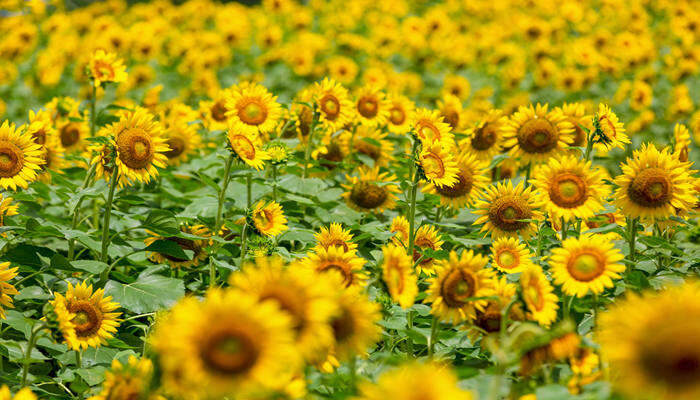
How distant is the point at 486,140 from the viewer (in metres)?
3.81

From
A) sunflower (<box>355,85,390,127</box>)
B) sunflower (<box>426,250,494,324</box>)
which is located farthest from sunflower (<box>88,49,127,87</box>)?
sunflower (<box>426,250,494,324</box>)

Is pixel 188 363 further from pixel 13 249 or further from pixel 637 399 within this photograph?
pixel 13 249

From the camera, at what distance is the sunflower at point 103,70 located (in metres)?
3.95

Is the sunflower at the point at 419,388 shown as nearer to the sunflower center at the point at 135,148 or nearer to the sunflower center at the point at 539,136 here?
the sunflower center at the point at 135,148

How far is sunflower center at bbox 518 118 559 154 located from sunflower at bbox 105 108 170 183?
5.86 feet

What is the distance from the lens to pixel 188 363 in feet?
4.42

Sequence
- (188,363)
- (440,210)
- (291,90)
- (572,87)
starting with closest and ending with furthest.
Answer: (188,363) → (440,210) → (572,87) → (291,90)

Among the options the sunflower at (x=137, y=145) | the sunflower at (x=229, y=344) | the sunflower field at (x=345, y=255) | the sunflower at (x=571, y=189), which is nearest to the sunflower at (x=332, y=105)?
the sunflower field at (x=345, y=255)

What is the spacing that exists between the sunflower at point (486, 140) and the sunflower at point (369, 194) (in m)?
0.55

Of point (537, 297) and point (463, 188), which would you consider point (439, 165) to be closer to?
point (463, 188)

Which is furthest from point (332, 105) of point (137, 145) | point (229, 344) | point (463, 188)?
point (229, 344)

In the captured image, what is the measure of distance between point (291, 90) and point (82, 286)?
5465 mm

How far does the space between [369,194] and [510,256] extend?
1.03 m

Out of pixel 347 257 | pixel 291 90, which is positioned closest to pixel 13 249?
pixel 347 257
